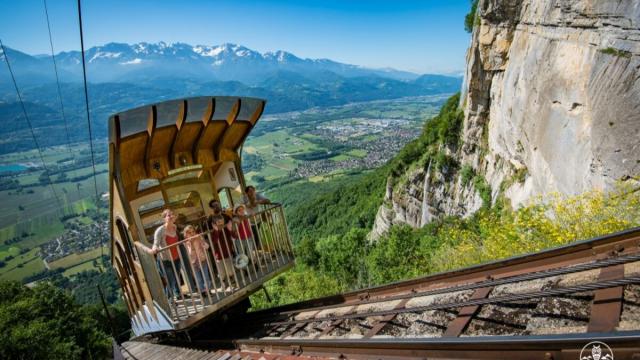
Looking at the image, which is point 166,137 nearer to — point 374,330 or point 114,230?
point 114,230

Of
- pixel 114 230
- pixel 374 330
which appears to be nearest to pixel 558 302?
pixel 374 330

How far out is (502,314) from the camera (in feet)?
11.9

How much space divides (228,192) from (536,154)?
47.7ft

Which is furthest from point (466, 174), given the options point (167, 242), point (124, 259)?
point (167, 242)

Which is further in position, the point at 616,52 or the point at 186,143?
the point at 616,52

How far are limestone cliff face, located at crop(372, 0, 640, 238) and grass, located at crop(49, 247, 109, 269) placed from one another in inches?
3252

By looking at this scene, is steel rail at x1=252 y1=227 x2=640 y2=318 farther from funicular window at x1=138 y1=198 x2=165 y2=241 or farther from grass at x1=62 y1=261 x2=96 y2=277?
grass at x1=62 y1=261 x2=96 y2=277

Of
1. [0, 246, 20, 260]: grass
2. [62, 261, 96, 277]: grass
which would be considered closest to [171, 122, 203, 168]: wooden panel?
[62, 261, 96, 277]: grass

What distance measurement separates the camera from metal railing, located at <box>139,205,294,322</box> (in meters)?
6.41

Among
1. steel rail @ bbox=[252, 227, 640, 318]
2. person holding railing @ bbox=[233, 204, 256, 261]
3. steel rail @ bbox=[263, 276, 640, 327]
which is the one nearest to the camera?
steel rail @ bbox=[263, 276, 640, 327]

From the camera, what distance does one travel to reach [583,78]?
11.9m

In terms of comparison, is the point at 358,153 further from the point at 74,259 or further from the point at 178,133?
the point at 178,133

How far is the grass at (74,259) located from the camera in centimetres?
7714

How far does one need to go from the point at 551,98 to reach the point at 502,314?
1393 centimetres
